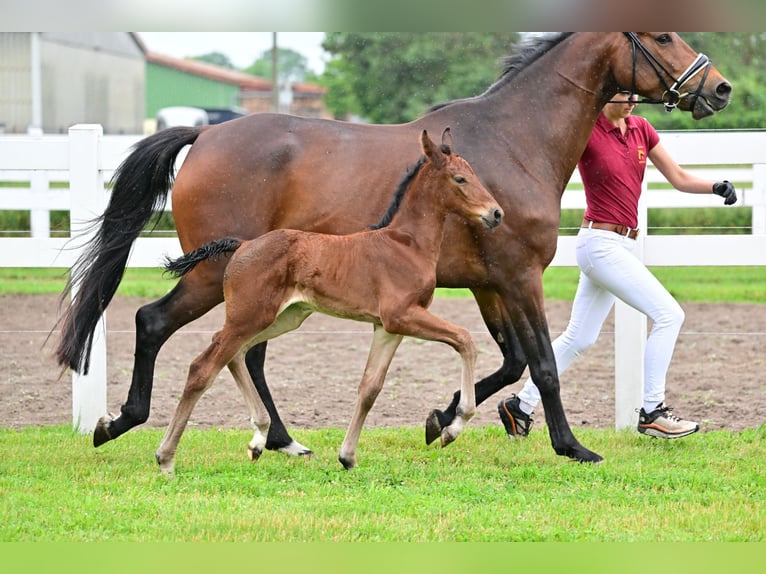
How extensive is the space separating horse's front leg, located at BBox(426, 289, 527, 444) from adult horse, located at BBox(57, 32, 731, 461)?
0.09 ft

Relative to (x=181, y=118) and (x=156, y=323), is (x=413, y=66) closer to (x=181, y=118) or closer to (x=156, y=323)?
(x=181, y=118)

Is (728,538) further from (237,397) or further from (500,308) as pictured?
(237,397)

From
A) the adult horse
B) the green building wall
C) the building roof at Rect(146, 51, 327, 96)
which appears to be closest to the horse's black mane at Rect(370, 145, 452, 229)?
the adult horse

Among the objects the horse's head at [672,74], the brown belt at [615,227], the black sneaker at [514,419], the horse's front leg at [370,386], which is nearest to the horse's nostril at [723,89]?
the horse's head at [672,74]

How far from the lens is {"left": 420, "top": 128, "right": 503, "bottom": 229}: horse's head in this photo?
516 cm

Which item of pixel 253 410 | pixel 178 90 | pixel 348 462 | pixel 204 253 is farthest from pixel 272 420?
pixel 178 90

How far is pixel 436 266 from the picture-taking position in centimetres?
559

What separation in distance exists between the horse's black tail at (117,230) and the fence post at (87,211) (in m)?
0.63

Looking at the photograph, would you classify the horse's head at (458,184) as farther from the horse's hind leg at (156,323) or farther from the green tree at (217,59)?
the green tree at (217,59)

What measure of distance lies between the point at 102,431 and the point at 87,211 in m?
1.61

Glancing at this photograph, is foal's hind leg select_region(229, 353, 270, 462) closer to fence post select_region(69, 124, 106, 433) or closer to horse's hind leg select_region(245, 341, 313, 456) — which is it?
horse's hind leg select_region(245, 341, 313, 456)

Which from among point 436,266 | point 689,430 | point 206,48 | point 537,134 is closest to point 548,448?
point 689,430

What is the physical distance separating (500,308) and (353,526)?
2019mm

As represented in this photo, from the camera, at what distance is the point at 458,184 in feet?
17.2
